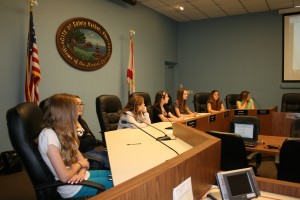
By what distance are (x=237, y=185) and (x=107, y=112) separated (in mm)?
2398

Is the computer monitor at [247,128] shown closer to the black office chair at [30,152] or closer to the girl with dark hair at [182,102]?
the girl with dark hair at [182,102]

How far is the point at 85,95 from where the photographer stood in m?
4.43

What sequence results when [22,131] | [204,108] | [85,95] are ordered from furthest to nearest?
[204,108] → [85,95] → [22,131]

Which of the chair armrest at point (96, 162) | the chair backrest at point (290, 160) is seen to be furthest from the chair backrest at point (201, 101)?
the chair armrest at point (96, 162)

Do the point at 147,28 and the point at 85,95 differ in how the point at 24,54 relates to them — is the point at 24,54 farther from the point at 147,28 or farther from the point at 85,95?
the point at 147,28

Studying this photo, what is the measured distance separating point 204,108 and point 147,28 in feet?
7.42

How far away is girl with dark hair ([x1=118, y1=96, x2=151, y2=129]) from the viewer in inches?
121

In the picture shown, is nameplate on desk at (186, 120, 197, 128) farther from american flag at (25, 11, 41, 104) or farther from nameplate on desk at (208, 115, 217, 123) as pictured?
american flag at (25, 11, 41, 104)

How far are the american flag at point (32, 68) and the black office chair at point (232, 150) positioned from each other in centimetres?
226

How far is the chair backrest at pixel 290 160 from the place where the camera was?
78.7 inches

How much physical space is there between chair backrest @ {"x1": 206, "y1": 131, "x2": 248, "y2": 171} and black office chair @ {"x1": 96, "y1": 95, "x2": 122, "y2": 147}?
142 cm

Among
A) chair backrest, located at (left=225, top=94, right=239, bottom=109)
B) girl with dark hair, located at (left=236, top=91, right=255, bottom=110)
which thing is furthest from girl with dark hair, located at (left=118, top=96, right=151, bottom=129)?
chair backrest, located at (left=225, top=94, right=239, bottom=109)

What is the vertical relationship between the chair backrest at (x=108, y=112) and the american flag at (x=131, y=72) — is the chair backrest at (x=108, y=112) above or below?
below

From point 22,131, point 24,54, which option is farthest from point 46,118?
point 24,54
